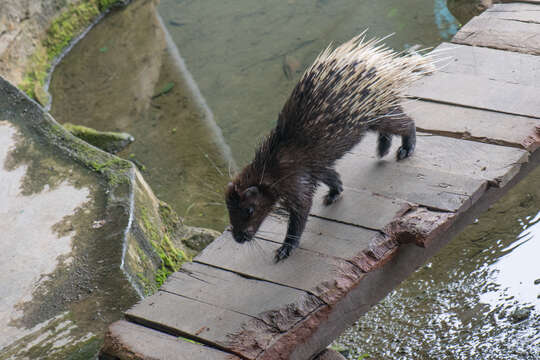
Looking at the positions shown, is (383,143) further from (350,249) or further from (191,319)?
(191,319)

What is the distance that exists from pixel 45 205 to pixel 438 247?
262 cm

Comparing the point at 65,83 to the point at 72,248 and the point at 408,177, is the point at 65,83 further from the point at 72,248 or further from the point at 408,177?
the point at 408,177

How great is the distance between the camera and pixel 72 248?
3912mm

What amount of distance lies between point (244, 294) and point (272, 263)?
0.22 m

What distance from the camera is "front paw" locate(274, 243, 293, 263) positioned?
2896 millimetres

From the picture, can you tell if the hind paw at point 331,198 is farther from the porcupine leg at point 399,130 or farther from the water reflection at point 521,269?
the water reflection at point 521,269

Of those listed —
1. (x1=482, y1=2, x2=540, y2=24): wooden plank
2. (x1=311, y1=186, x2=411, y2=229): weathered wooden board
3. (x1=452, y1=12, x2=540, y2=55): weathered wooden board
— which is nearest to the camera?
(x1=311, y1=186, x2=411, y2=229): weathered wooden board

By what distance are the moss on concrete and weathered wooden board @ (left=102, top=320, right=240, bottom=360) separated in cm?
606

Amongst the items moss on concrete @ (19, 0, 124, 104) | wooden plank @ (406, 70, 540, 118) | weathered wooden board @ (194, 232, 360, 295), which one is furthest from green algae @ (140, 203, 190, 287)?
moss on concrete @ (19, 0, 124, 104)

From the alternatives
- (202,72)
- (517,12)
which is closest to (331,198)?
(517,12)

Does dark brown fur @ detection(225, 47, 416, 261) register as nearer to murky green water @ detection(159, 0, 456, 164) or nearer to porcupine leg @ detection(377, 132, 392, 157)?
porcupine leg @ detection(377, 132, 392, 157)

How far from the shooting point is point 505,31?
447 centimetres

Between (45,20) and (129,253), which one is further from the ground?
(45,20)

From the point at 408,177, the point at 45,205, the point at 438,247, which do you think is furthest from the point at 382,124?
the point at 45,205
